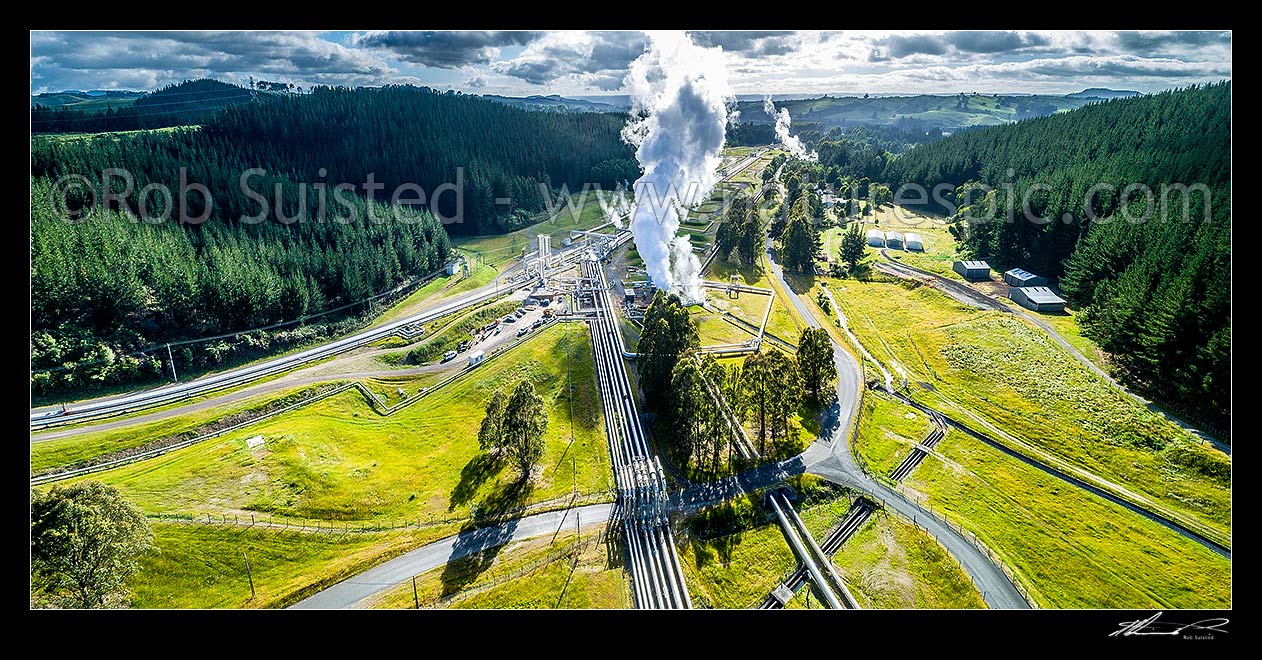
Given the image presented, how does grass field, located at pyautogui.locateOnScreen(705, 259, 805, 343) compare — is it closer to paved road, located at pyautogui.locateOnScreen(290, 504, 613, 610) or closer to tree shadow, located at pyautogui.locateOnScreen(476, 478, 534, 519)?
paved road, located at pyautogui.locateOnScreen(290, 504, 613, 610)

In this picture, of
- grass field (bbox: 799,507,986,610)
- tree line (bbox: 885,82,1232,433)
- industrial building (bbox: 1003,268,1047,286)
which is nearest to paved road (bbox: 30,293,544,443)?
grass field (bbox: 799,507,986,610)

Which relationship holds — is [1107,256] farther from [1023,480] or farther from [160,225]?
[160,225]

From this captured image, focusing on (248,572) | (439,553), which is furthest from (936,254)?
(248,572)

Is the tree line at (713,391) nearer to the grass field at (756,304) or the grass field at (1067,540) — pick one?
the grass field at (1067,540)

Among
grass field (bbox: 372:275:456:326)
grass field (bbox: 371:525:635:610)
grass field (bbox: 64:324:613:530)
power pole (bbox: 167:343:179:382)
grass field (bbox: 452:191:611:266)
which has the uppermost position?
grass field (bbox: 452:191:611:266)

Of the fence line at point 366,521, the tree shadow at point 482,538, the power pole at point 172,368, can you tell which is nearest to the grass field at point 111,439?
the power pole at point 172,368
